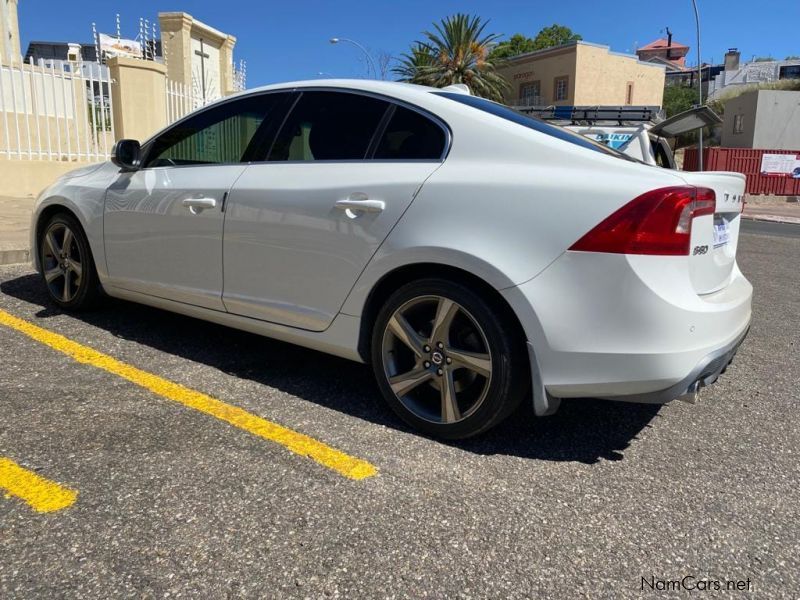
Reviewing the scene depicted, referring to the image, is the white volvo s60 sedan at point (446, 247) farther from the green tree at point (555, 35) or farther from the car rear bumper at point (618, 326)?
the green tree at point (555, 35)

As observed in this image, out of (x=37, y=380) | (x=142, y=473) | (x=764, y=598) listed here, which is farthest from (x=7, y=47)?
(x=764, y=598)

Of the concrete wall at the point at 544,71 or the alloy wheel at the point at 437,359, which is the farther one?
the concrete wall at the point at 544,71

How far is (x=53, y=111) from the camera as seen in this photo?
11.9 m

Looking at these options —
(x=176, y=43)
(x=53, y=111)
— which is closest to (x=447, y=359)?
(x=53, y=111)

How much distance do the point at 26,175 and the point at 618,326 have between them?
11.7 metres

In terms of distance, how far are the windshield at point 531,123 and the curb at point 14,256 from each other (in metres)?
5.15

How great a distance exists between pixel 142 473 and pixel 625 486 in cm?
192

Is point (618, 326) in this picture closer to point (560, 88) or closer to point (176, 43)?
point (176, 43)

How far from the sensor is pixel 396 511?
244 cm

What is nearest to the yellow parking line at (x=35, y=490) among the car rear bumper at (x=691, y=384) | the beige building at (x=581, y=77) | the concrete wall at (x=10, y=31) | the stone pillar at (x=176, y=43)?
the car rear bumper at (x=691, y=384)

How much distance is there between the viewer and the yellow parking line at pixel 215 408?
2.79 meters

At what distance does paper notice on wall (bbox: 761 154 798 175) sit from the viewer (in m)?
30.4

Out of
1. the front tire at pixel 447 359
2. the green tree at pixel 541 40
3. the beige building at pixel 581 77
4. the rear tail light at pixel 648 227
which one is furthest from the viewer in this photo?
the green tree at pixel 541 40

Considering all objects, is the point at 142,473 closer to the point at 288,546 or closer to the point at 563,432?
the point at 288,546
